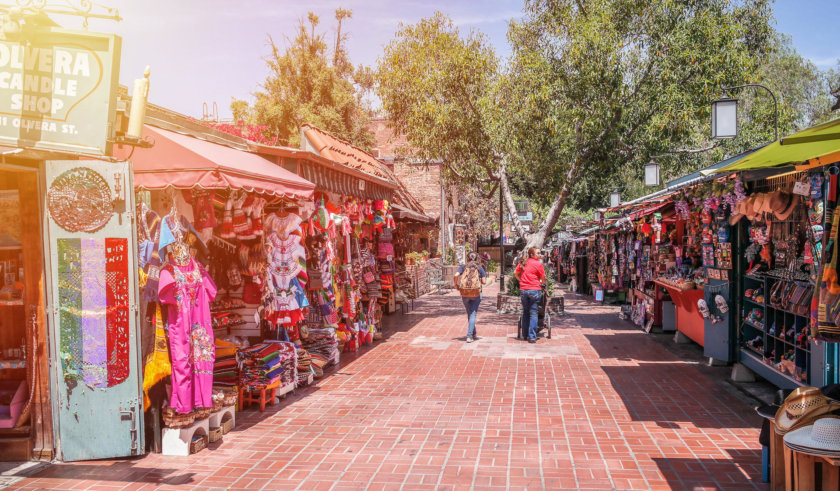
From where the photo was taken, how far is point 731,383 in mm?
7164

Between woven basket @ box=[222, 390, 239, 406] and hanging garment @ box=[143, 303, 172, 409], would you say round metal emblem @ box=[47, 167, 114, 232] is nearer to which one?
hanging garment @ box=[143, 303, 172, 409]

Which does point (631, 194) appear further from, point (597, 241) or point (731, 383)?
point (731, 383)

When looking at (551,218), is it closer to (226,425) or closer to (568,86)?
(568,86)

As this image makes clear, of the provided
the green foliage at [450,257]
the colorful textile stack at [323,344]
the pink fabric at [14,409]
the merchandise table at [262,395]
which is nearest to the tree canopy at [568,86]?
the colorful textile stack at [323,344]

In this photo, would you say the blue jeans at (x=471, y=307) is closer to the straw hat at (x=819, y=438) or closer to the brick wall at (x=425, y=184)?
the straw hat at (x=819, y=438)

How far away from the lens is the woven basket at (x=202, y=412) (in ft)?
16.8

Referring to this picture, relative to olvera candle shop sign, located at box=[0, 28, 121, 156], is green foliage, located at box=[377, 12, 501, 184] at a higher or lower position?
higher

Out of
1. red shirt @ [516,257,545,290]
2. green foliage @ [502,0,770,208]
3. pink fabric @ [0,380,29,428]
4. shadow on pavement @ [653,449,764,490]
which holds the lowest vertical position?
shadow on pavement @ [653,449,764,490]

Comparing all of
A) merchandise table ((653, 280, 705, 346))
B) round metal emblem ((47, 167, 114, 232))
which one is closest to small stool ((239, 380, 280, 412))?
round metal emblem ((47, 167, 114, 232))

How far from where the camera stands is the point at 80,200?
4.73 meters

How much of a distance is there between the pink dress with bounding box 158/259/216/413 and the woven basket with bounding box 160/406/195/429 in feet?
0.19

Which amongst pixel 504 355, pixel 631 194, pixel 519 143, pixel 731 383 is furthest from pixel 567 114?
pixel 631 194

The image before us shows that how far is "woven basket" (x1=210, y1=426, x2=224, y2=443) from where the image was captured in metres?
5.32

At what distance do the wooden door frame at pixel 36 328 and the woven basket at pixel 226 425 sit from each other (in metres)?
1.41
